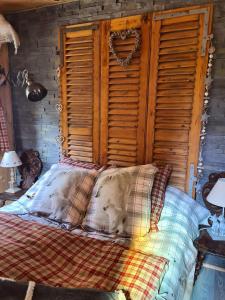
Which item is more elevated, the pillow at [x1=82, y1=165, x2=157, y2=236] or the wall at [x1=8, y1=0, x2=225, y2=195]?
the wall at [x1=8, y1=0, x2=225, y2=195]

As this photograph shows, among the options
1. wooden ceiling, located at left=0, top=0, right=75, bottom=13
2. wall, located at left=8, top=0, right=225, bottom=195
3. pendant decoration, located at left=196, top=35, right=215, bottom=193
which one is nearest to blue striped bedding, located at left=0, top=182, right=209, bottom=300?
pendant decoration, located at left=196, top=35, right=215, bottom=193

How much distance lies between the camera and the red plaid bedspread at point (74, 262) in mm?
1083

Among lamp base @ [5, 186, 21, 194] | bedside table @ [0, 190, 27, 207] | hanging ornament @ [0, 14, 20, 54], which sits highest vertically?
hanging ornament @ [0, 14, 20, 54]

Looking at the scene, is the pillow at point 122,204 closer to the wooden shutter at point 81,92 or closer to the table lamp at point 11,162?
the wooden shutter at point 81,92

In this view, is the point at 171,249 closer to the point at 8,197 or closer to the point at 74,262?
the point at 74,262

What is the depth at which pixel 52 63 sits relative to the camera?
2357 mm

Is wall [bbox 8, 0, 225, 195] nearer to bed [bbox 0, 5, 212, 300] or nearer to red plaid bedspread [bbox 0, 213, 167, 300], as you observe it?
bed [bbox 0, 5, 212, 300]

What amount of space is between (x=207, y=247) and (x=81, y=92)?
1629 millimetres

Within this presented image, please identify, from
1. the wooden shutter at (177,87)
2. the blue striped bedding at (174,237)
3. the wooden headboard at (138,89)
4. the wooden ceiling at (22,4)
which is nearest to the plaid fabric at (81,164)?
the wooden headboard at (138,89)

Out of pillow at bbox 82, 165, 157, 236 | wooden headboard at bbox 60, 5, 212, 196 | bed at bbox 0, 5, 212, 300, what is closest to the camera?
bed at bbox 0, 5, 212, 300

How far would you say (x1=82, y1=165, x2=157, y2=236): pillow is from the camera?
Answer: 157 centimetres

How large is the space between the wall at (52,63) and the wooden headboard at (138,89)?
0.08 meters

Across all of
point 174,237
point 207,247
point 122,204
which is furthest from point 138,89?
point 207,247

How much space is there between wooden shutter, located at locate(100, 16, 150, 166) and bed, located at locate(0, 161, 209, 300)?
587 mm
